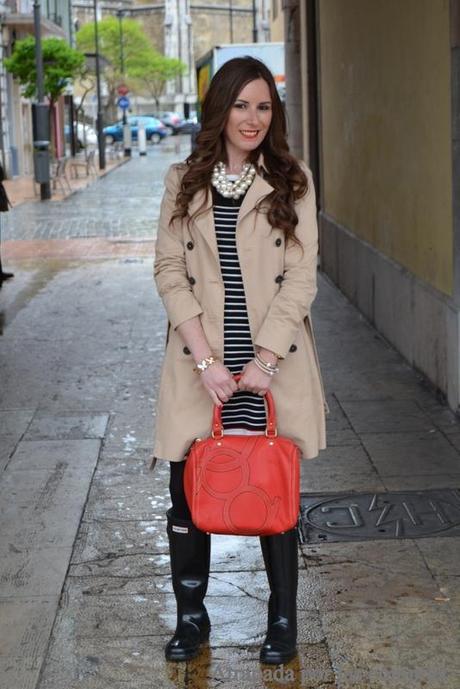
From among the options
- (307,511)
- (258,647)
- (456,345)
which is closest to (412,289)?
(456,345)

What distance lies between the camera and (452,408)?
7770 millimetres

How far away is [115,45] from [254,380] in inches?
3838

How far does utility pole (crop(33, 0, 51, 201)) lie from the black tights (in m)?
24.6

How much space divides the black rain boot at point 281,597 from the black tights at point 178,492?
268 millimetres

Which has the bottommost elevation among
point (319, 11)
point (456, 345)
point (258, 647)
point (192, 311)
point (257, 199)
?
point (258, 647)

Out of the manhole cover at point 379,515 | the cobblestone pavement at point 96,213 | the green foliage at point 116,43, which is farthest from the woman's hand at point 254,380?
the green foliage at point 116,43

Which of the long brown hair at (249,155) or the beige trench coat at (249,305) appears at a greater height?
the long brown hair at (249,155)

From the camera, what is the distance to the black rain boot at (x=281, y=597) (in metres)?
4.17

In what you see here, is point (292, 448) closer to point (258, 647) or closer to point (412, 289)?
point (258, 647)

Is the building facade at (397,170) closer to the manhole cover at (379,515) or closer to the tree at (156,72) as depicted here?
the manhole cover at (379,515)

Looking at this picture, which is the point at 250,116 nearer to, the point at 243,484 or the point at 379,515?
the point at 243,484

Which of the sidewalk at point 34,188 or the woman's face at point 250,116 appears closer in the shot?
the woman's face at point 250,116

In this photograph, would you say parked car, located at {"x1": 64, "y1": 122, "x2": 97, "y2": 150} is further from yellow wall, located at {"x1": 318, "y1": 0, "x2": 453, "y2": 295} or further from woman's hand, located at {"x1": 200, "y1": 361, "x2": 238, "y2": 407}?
woman's hand, located at {"x1": 200, "y1": 361, "x2": 238, "y2": 407}

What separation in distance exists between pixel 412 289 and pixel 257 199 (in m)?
5.16
